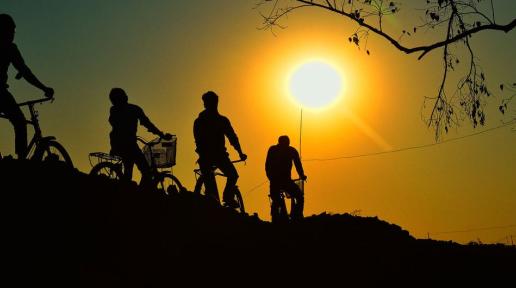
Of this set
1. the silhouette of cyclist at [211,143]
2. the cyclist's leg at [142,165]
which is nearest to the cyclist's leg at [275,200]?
the silhouette of cyclist at [211,143]

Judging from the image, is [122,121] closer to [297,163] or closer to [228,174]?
[228,174]

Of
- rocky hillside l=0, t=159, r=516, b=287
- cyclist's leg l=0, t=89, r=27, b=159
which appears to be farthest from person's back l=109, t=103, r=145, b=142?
cyclist's leg l=0, t=89, r=27, b=159

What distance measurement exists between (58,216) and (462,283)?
6.00 metres

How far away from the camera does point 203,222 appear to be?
10.6m

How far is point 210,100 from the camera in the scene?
12.5m

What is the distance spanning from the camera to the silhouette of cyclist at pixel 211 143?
1259cm

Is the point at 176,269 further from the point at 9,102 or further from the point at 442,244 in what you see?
the point at 442,244

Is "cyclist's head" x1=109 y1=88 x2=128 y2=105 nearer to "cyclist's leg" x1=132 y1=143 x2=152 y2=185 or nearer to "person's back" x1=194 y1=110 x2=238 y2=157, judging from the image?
"cyclist's leg" x1=132 y1=143 x2=152 y2=185

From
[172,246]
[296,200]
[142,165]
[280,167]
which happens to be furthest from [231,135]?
[172,246]

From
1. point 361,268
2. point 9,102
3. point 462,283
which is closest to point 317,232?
point 361,268

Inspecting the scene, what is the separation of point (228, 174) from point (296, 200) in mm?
3053

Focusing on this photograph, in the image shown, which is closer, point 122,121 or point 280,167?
point 122,121

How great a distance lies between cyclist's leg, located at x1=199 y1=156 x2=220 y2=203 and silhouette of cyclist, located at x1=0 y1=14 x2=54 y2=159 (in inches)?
122

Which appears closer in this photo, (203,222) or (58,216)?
(58,216)
